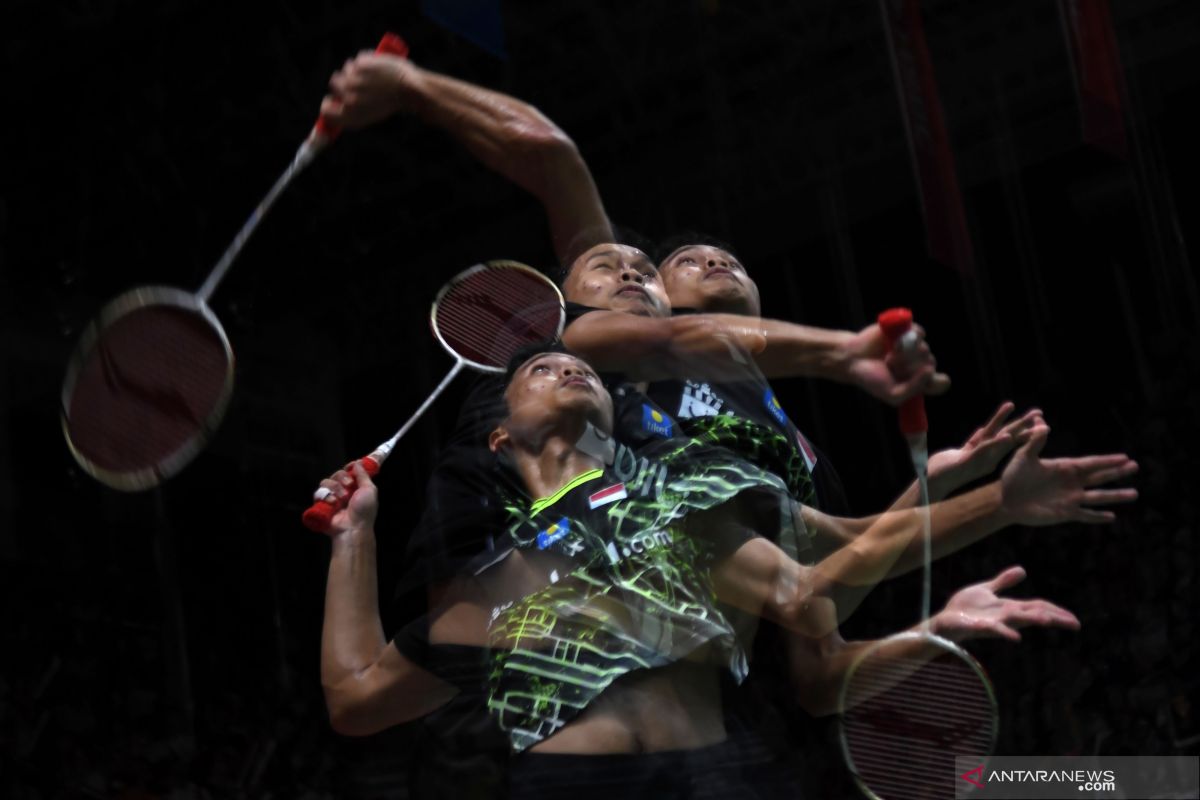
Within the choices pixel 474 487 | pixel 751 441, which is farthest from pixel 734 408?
pixel 474 487

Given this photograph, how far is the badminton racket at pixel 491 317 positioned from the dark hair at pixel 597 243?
0.13 feet

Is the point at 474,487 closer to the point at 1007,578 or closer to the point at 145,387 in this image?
the point at 145,387

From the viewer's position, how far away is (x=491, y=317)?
1.95 metres

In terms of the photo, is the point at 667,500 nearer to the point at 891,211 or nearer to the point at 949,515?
the point at 949,515

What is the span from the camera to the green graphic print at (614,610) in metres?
1.48

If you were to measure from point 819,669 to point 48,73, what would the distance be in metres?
2.85

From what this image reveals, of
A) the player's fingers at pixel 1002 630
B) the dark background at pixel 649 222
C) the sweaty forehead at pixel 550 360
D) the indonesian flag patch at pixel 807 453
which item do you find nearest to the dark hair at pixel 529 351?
the sweaty forehead at pixel 550 360

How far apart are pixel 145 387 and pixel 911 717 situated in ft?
3.11

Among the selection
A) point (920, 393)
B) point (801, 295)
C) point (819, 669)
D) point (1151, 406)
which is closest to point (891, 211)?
point (801, 295)

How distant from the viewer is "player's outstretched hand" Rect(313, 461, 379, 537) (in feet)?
5.70

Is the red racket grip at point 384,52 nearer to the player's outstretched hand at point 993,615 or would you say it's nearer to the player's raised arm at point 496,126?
the player's raised arm at point 496,126

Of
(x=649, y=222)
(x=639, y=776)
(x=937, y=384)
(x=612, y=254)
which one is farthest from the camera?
(x=649, y=222)

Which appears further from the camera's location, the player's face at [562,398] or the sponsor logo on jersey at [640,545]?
the player's face at [562,398]

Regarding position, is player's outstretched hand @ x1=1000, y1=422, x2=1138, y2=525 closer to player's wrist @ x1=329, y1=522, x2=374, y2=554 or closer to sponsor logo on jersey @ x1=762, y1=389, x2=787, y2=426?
sponsor logo on jersey @ x1=762, y1=389, x2=787, y2=426
